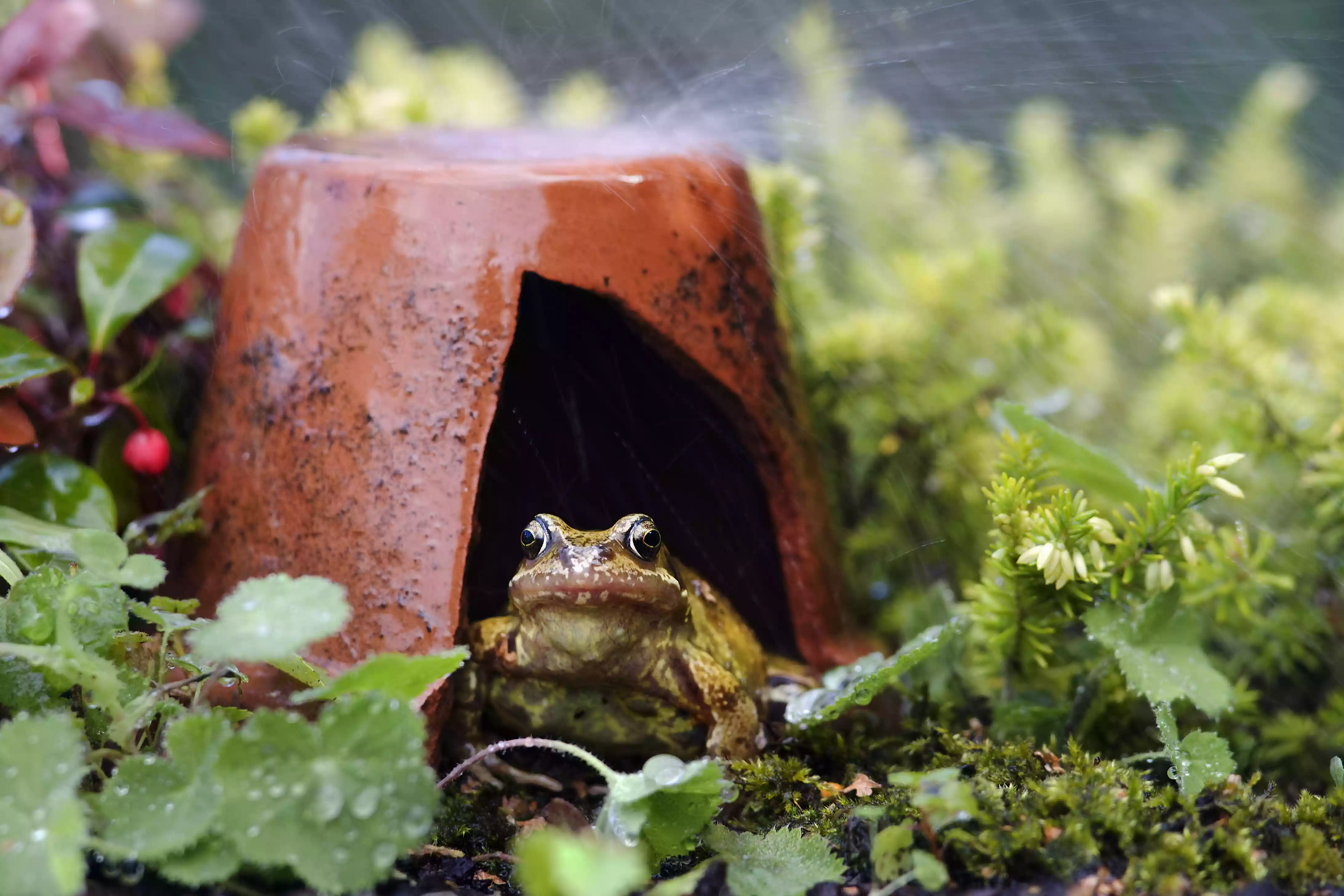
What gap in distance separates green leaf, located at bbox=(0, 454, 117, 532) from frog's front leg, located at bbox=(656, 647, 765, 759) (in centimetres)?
90

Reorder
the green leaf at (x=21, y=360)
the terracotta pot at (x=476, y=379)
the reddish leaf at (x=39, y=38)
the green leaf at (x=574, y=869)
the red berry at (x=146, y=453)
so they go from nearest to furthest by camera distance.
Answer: the green leaf at (x=574, y=869), the terracotta pot at (x=476, y=379), the green leaf at (x=21, y=360), the red berry at (x=146, y=453), the reddish leaf at (x=39, y=38)

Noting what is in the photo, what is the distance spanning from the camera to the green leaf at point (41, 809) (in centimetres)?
88

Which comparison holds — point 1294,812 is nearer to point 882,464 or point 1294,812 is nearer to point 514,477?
point 514,477

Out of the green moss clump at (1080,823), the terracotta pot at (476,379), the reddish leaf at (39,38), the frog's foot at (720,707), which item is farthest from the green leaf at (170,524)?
the reddish leaf at (39,38)

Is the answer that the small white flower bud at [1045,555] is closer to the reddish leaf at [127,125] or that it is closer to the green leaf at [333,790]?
the green leaf at [333,790]

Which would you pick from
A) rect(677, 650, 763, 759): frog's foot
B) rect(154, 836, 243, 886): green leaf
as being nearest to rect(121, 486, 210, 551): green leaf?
rect(154, 836, 243, 886): green leaf

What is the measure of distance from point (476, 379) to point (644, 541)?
328mm

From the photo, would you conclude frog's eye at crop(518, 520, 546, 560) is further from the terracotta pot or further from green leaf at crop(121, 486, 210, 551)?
green leaf at crop(121, 486, 210, 551)

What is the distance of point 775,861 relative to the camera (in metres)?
1.15

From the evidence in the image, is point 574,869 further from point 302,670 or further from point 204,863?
point 302,670

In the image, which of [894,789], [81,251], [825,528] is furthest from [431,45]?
[894,789]

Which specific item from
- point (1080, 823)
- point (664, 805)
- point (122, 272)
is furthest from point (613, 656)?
point (122, 272)

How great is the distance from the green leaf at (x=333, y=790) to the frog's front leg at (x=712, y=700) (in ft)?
1.75

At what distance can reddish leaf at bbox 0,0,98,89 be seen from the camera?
6.61 ft
